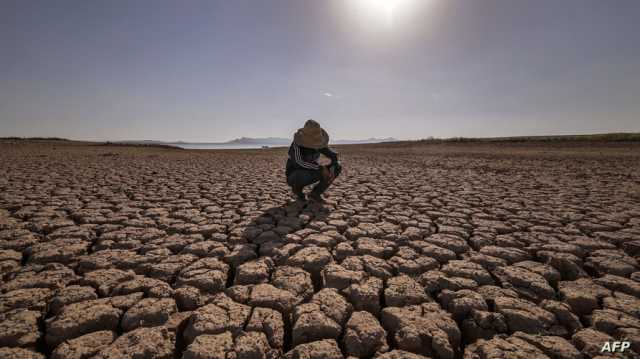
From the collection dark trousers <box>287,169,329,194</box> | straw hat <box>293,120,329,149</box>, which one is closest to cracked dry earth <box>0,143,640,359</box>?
dark trousers <box>287,169,329,194</box>

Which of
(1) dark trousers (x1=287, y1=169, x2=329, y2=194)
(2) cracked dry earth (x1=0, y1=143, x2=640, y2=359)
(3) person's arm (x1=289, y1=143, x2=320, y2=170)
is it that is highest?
(3) person's arm (x1=289, y1=143, x2=320, y2=170)

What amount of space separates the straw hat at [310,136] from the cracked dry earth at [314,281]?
2.49 ft

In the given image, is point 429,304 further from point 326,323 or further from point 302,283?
point 302,283

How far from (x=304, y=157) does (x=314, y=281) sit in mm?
1867

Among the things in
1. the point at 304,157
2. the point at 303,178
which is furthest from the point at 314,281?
the point at 304,157

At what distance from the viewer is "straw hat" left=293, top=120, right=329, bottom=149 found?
307 centimetres

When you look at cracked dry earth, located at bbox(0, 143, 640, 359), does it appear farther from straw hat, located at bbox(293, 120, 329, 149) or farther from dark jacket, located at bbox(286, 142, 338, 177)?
straw hat, located at bbox(293, 120, 329, 149)

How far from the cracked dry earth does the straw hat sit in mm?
760

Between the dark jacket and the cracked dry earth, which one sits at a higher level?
the dark jacket

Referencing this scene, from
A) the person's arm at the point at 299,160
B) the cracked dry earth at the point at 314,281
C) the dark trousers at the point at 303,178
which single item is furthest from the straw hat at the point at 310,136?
the cracked dry earth at the point at 314,281

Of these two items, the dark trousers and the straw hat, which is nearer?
the straw hat

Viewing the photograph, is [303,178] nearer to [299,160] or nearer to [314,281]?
[299,160]

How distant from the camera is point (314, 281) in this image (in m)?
1.53

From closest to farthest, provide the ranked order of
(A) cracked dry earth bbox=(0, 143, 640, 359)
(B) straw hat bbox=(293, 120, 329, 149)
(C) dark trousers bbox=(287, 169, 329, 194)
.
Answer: (A) cracked dry earth bbox=(0, 143, 640, 359) < (B) straw hat bbox=(293, 120, 329, 149) < (C) dark trousers bbox=(287, 169, 329, 194)
